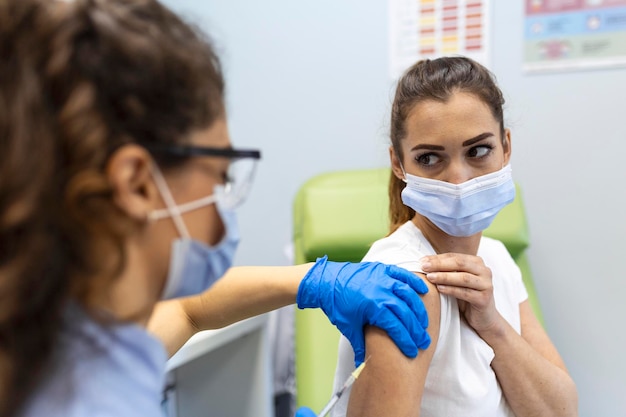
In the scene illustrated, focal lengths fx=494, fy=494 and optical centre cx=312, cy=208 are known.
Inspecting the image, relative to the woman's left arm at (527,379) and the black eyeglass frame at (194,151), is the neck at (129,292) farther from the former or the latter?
the woman's left arm at (527,379)

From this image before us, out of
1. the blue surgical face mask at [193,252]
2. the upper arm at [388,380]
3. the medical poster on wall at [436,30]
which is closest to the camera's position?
the blue surgical face mask at [193,252]

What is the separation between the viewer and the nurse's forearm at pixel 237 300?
44.9 inches

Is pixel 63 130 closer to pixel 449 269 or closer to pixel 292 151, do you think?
pixel 449 269

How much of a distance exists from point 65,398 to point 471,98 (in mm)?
920

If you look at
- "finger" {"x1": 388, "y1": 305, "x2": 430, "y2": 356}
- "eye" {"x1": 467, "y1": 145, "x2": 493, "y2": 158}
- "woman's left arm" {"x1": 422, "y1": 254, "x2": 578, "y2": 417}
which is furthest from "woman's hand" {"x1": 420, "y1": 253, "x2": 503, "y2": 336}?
"eye" {"x1": 467, "y1": 145, "x2": 493, "y2": 158}

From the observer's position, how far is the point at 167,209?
61 cm

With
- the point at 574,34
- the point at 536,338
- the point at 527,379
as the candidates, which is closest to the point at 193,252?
the point at 527,379

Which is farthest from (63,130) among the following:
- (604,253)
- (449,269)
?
(604,253)

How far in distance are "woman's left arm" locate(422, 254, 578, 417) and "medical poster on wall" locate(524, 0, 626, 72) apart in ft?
3.68

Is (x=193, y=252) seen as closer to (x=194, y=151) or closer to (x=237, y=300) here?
(x=194, y=151)

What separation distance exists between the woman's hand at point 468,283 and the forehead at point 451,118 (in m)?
0.26

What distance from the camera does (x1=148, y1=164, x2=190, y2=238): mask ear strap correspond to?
23.0 inches

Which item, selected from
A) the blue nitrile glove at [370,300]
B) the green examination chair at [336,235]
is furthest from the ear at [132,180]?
the green examination chair at [336,235]

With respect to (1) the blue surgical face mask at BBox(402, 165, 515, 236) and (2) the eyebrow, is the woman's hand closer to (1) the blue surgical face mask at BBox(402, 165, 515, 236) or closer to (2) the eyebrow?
(1) the blue surgical face mask at BBox(402, 165, 515, 236)
